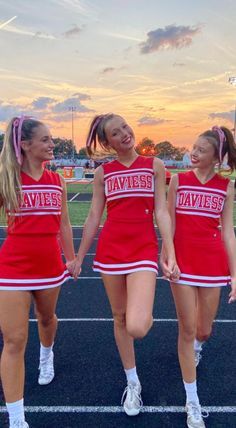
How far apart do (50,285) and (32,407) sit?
1.02 metres

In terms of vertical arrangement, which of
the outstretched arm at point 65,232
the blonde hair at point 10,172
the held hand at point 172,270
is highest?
the blonde hair at point 10,172

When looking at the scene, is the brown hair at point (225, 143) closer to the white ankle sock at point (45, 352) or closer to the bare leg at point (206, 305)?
the bare leg at point (206, 305)

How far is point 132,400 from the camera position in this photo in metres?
2.62

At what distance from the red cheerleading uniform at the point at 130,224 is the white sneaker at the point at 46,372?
1.13 meters

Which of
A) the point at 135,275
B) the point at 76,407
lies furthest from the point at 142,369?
the point at 135,275

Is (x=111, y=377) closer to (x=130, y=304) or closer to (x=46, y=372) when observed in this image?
(x=46, y=372)

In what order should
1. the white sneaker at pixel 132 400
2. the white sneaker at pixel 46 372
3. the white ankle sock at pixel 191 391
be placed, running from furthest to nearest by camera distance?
the white sneaker at pixel 46 372 → the white sneaker at pixel 132 400 → the white ankle sock at pixel 191 391

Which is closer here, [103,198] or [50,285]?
[50,285]

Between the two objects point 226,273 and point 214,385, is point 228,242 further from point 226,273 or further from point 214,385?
point 214,385

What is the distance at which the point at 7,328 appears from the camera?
220cm

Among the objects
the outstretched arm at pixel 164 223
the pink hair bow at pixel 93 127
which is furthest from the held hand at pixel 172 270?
the pink hair bow at pixel 93 127

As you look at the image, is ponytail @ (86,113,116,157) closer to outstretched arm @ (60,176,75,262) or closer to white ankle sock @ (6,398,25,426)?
outstretched arm @ (60,176,75,262)

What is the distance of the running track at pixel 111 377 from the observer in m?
2.58

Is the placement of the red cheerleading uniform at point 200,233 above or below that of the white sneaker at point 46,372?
above
